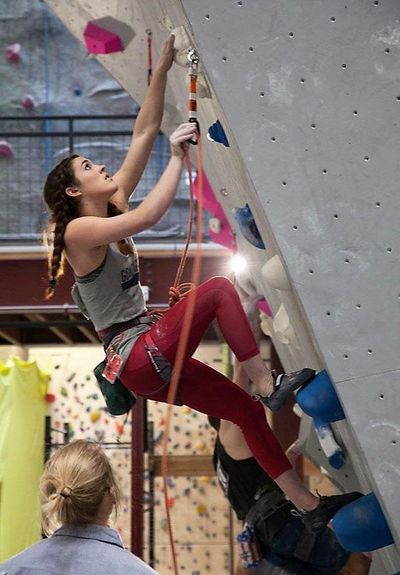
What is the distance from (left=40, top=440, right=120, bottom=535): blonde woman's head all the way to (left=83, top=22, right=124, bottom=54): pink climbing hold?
217 cm

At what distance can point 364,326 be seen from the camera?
230 centimetres

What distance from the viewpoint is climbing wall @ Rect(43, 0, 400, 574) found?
229 centimetres

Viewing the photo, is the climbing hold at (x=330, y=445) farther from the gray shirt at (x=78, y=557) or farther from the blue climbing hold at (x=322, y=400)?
the gray shirt at (x=78, y=557)

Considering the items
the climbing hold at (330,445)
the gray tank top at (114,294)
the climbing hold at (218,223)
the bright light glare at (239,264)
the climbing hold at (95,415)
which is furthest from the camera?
the climbing hold at (95,415)

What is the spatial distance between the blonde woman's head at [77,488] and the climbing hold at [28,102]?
815 cm

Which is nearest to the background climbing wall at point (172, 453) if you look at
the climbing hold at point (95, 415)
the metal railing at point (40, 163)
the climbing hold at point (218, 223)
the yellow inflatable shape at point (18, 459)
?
the climbing hold at point (95, 415)

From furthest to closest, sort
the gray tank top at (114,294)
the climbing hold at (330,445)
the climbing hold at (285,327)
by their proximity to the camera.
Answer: the climbing hold at (285,327), the climbing hold at (330,445), the gray tank top at (114,294)

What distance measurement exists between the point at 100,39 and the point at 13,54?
253 inches

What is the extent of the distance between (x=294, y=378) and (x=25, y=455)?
195 inches

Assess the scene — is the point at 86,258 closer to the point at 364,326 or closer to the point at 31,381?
the point at 364,326

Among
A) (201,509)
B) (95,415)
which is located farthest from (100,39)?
(201,509)

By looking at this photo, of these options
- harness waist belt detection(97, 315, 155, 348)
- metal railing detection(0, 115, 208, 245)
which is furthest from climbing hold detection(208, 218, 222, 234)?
metal railing detection(0, 115, 208, 245)

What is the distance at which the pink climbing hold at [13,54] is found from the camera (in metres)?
10.3

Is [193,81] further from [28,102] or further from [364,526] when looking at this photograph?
[28,102]
